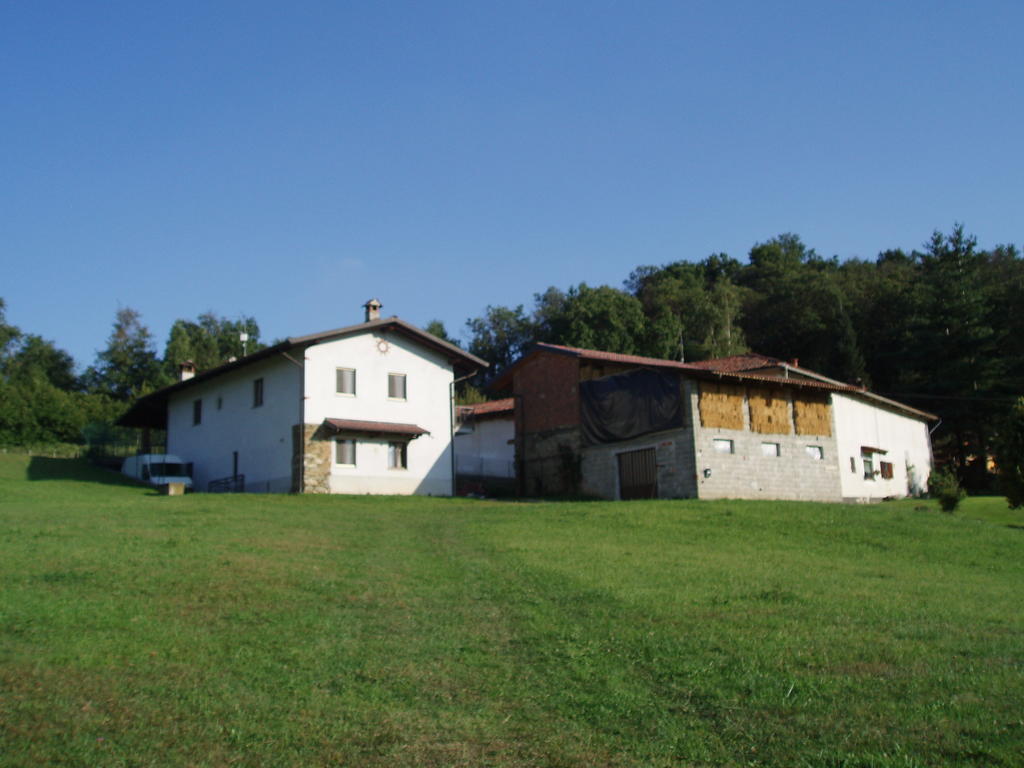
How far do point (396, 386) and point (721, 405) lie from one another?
13185 millimetres

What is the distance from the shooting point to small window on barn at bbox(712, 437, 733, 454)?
33375 millimetres

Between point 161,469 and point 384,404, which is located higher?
point 384,404

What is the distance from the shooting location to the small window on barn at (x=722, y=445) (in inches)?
1314

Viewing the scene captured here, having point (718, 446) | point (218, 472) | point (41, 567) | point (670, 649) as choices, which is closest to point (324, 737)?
point (670, 649)

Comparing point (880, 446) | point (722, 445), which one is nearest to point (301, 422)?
point (722, 445)

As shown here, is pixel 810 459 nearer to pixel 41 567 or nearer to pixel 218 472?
pixel 218 472

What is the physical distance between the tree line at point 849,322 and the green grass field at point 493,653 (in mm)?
40860

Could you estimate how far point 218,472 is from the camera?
132 ft

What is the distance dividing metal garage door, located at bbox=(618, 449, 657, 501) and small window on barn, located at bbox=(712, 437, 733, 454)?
237 centimetres

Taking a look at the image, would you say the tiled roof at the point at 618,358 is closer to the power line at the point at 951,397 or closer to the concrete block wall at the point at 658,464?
the concrete block wall at the point at 658,464

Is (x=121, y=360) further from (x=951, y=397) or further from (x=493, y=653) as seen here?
(x=493, y=653)

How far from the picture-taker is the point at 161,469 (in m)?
41.2

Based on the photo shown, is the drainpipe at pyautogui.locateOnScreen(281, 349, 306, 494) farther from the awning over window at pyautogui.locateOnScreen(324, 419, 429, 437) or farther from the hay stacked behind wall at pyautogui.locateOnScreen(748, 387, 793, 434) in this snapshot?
the hay stacked behind wall at pyautogui.locateOnScreen(748, 387, 793, 434)

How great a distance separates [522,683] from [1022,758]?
4.43 meters
